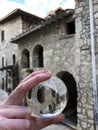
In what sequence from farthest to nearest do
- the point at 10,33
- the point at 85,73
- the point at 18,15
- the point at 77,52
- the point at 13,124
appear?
the point at 10,33 < the point at 18,15 < the point at 77,52 < the point at 85,73 < the point at 13,124

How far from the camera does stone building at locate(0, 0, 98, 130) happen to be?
6086 millimetres

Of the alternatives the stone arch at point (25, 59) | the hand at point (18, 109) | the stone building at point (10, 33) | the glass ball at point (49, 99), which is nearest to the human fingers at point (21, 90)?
the hand at point (18, 109)

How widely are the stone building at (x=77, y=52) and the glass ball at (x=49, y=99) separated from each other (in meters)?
4.98

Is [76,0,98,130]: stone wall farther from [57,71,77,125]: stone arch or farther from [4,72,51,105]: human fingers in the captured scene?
[4,72,51,105]: human fingers

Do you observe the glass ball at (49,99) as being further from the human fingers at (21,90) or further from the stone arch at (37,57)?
the stone arch at (37,57)

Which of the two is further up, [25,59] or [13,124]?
[25,59]

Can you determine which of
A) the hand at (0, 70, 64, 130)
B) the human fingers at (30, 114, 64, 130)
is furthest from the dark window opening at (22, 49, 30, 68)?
the hand at (0, 70, 64, 130)

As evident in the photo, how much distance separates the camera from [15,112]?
74 centimetres

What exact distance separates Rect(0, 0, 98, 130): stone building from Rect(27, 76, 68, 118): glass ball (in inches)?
196

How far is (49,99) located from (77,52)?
19.1 ft

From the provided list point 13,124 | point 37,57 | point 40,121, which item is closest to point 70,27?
point 37,57

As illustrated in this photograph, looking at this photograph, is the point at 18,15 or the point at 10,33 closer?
the point at 18,15

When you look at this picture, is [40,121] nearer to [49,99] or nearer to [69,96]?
[49,99]

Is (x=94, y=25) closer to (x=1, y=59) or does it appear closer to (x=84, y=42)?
(x=84, y=42)
